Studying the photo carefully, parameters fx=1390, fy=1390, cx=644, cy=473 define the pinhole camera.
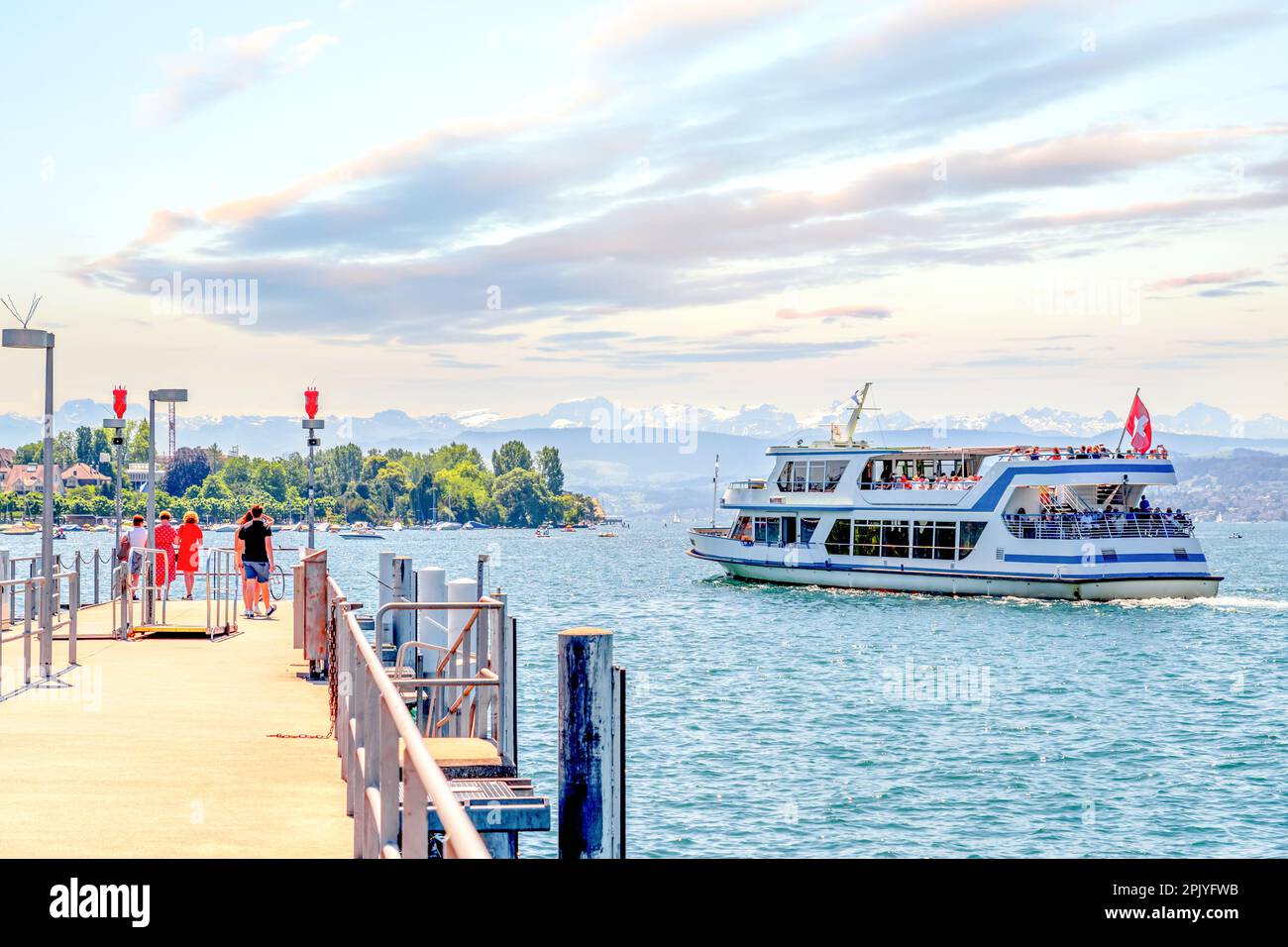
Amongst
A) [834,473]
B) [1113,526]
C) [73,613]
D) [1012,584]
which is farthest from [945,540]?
[73,613]

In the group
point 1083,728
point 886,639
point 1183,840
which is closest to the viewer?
point 1183,840

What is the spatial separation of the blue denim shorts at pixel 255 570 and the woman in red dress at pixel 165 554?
1.30m

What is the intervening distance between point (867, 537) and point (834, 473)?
3146 millimetres

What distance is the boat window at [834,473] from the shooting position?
60.4m

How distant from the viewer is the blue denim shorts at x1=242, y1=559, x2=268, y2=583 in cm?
2537

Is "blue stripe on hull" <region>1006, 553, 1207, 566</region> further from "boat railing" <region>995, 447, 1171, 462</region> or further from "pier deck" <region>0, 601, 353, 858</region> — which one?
"pier deck" <region>0, 601, 353, 858</region>

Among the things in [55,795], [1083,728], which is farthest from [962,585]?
[55,795]

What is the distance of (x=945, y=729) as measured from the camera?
28188 mm

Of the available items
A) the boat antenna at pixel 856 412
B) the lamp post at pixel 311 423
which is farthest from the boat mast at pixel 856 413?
the lamp post at pixel 311 423

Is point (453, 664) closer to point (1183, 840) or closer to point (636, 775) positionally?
point (636, 775)

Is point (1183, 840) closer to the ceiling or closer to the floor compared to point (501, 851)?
closer to the floor

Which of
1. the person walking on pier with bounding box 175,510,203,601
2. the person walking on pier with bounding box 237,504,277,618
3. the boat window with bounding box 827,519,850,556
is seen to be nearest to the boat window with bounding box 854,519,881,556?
the boat window with bounding box 827,519,850,556

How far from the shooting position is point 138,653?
19.4 m
